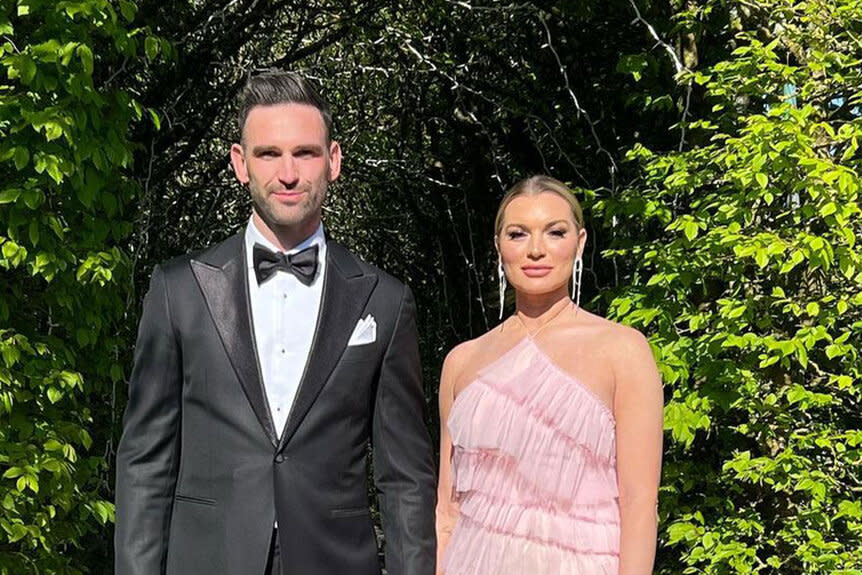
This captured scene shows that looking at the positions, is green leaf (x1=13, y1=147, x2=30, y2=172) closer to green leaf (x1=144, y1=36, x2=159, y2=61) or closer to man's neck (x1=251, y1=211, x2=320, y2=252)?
green leaf (x1=144, y1=36, x2=159, y2=61)

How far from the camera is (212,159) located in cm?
830

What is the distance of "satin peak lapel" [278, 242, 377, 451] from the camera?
2.38 meters

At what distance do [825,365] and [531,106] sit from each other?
280cm

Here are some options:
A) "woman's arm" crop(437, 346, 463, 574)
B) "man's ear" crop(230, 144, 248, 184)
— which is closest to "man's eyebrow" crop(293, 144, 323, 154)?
"man's ear" crop(230, 144, 248, 184)

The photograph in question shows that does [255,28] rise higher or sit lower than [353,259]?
higher

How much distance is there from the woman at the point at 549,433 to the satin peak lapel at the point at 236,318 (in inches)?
22.5

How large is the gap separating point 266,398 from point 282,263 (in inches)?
11.2

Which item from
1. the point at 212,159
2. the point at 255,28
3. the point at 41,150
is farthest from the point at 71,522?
the point at 212,159

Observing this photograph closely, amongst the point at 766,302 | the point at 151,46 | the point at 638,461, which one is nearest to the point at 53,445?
the point at 151,46

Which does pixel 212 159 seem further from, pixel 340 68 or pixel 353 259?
pixel 353 259

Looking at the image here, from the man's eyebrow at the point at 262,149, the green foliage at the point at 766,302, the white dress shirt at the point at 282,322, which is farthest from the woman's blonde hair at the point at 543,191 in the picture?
the green foliage at the point at 766,302

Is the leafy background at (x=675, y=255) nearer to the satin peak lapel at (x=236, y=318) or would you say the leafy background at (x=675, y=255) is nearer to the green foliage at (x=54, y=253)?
the green foliage at (x=54, y=253)

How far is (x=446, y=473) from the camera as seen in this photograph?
2.83 metres

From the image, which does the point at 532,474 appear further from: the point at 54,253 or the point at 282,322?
the point at 54,253
